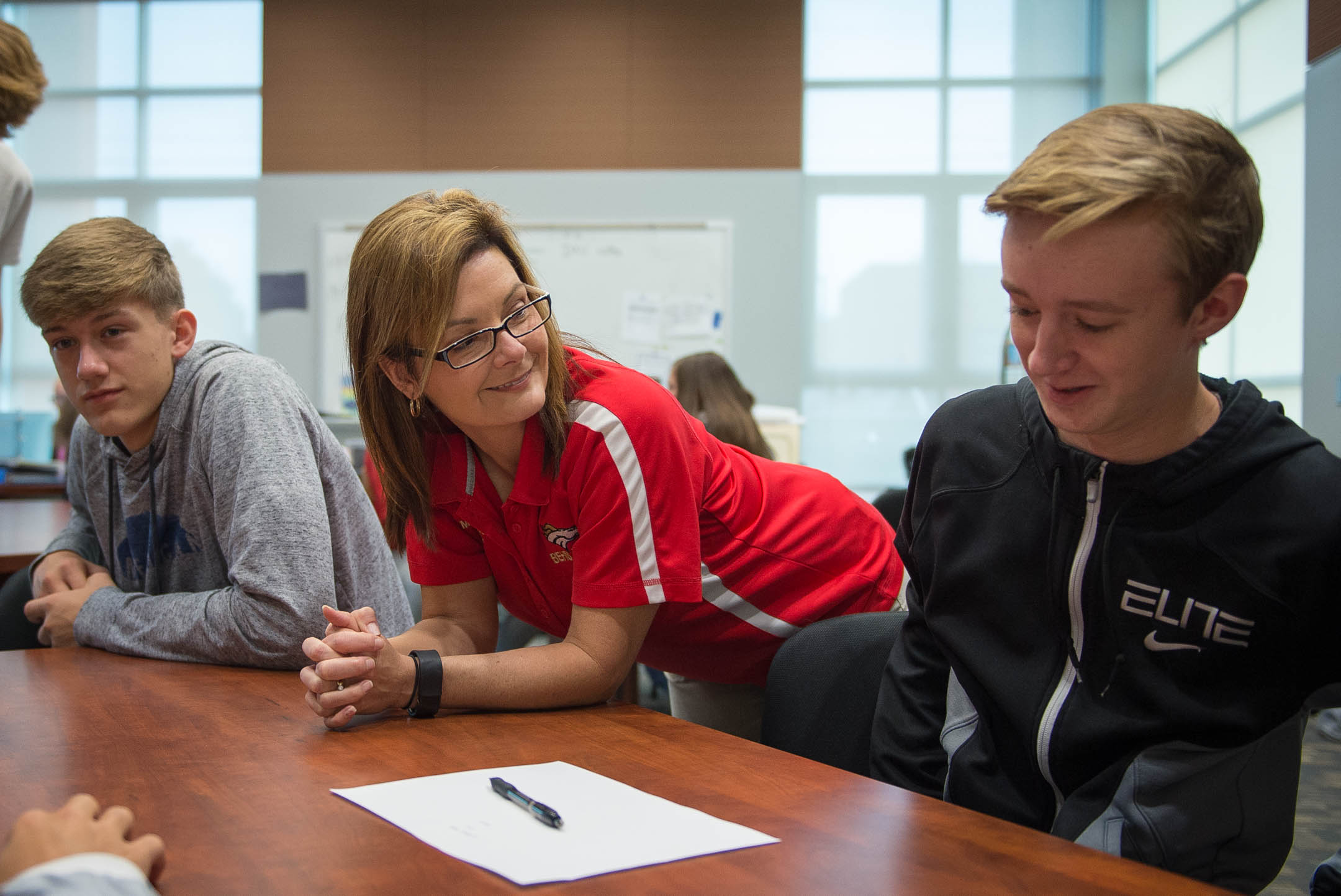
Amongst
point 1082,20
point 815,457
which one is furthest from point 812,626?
point 1082,20

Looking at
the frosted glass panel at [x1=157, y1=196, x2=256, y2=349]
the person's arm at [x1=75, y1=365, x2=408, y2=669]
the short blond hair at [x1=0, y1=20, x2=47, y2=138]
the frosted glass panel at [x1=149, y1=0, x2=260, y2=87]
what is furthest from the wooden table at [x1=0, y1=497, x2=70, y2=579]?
the frosted glass panel at [x1=149, y1=0, x2=260, y2=87]

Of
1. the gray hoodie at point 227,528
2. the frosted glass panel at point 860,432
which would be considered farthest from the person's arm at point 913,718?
the frosted glass panel at point 860,432

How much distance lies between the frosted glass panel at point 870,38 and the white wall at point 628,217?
3.00 ft

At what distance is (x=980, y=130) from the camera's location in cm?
591

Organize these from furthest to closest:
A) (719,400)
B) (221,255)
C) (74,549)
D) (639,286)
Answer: (221,255) < (639,286) < (719,400) < (74,549)

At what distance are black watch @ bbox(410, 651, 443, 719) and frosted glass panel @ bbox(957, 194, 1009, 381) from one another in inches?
206

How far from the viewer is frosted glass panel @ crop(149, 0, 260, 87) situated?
248 inches

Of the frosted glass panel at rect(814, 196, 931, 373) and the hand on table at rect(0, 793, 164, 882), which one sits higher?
the frosted glass panel at rect(814, 196, 931, 373)

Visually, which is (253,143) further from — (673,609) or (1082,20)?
(673,609)

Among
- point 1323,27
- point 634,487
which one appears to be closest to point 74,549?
point 634,487

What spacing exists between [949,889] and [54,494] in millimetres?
3933

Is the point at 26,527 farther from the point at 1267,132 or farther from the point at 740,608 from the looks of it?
the point at 1267,132

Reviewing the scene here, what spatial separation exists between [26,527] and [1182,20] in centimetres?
583

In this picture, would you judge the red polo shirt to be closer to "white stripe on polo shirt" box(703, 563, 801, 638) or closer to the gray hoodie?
"white stripe on polo shirt" box(703, 563, 801, 638)
